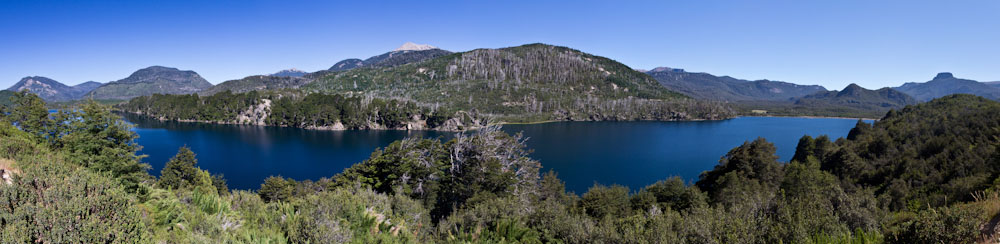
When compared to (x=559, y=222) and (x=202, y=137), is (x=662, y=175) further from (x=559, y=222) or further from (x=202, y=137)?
(x=202, y=137)

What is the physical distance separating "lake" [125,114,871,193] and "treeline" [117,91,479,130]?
1058 centimetres

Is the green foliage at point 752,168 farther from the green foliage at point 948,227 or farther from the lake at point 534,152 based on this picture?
the green foliage at point 948,227

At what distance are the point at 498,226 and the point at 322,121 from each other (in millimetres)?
135454

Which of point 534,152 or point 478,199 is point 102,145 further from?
point 534,152

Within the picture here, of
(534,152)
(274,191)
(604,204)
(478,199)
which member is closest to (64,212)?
(478,199)

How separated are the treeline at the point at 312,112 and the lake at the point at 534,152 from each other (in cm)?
1058

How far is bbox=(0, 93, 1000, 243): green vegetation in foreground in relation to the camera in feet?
29.8

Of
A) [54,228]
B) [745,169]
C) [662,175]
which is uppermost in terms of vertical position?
[54,228]

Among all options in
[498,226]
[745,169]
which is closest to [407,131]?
[745,169]

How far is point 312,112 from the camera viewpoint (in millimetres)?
138875

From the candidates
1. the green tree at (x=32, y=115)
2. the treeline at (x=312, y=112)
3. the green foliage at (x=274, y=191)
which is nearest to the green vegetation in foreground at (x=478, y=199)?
the green foliage at (x=274, y=191)

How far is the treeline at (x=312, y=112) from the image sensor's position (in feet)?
451

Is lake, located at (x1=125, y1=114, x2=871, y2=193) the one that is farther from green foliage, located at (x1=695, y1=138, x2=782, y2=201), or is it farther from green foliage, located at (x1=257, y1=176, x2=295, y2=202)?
green foliage, located at (x1=257, y1=176, x2=295, y2=202)

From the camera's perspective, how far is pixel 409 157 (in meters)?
36.4
